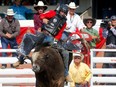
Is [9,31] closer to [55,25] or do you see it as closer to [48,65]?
[55,25]

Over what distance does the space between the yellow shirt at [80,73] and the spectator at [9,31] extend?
6.99ft

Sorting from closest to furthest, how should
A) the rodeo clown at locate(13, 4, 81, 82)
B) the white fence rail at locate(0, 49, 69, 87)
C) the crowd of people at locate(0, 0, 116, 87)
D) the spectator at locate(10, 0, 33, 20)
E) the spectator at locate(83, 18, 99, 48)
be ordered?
the rodeo clown at locate(13, 4, 81, 82)
the crowd of people at locate(0, 0, 116, 87)
the white fence rail at locate(0, 49, 69, 87)
the spectator at locate(83, 18, 99, 48)
the spectator at locate(10, 0, 33, 20)

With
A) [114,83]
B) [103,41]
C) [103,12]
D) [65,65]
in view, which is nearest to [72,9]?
[103,41]

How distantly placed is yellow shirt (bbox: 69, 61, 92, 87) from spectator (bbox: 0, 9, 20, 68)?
6.99 ft

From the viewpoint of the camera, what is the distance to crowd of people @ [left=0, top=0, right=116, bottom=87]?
9.51m

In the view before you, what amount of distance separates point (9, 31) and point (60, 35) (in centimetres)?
355

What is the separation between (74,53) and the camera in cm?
1098

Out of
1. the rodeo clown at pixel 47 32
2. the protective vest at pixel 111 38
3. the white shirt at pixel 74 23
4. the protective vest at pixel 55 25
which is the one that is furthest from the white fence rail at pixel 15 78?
the protective vest at pixel 55 25

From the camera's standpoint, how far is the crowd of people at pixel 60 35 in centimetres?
951

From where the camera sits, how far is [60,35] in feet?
32.3

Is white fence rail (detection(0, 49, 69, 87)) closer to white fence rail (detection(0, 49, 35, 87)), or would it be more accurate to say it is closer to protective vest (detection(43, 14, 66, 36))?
white fence rail (detection(0, 49, 35, 87))

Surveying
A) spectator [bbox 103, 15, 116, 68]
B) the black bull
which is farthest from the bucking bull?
spectator [bbox 103, 15, 116, 68]

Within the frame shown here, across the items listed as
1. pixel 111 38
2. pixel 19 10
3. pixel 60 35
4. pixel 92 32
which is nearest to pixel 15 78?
pixel 92 32

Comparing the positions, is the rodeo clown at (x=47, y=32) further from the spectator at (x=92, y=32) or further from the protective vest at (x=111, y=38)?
the protective vest at (x=111, y=38)
